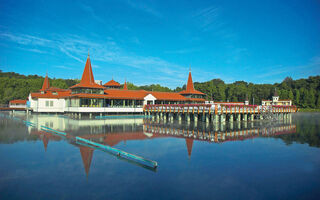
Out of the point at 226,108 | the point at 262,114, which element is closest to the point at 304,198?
the point at 226,108

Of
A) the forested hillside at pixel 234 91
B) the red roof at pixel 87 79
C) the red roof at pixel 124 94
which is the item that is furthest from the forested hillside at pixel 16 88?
the red roof at pixel 124 94

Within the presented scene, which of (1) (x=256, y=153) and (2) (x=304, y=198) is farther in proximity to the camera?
(1) (x=256, y=153)

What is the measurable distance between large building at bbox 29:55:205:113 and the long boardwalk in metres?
3.04

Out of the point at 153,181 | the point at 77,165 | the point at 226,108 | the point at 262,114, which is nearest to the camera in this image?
the point at 153,181

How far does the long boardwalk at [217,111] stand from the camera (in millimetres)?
26953

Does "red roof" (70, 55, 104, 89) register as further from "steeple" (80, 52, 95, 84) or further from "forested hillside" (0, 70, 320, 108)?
"forested hillside" (0, 70, 320, 108)

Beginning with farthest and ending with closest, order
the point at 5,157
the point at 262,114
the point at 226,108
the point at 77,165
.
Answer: the point at 262,114
the point at 226,108
the point at 5,157
the point at 77,165

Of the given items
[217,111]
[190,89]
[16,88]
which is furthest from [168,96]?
[16,88]

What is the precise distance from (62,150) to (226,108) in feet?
66.0

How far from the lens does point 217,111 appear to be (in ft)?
85.4

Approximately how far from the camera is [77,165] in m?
9.94

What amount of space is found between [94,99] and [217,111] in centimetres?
1948

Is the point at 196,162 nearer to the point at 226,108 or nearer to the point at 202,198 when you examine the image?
the point at 202,198

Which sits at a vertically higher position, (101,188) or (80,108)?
(80,108)
